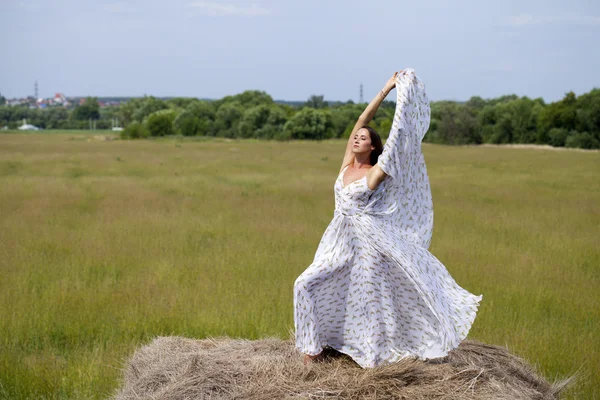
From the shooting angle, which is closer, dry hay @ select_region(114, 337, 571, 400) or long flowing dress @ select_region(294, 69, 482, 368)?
dry hay @ select_region(114, 337, 571, 400)

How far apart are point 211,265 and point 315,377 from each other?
618 cm

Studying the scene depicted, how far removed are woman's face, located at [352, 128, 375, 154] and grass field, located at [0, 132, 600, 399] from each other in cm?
292

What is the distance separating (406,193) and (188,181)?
1861cm

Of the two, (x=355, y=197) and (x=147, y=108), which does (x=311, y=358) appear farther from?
(x=147, y=108)

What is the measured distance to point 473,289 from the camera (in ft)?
33.2

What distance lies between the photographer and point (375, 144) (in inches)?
221

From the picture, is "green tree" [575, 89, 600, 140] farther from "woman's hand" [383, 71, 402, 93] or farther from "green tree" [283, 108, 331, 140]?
"woman's hand" [383, 71, 402, 93]

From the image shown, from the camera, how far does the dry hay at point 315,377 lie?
4.86 metres

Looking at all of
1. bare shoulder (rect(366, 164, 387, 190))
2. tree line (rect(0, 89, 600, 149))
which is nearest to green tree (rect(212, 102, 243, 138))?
tree line (rect(0, 89, 600, 149))

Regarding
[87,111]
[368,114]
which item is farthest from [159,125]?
[368,114]

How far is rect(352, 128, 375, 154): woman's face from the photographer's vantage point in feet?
18.2

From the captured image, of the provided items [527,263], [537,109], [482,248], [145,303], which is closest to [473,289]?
[527,263]

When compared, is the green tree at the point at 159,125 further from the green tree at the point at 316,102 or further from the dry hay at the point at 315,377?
the dry hay at the point at 315,377

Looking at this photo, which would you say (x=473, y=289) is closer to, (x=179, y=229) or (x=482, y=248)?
(x=482, y=248)
